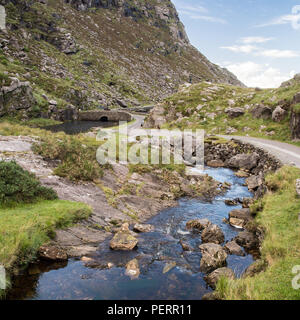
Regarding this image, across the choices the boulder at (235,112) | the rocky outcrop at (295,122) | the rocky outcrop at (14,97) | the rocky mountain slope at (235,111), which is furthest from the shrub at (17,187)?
the rocky outcrop at (14,97)

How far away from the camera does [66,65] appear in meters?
133

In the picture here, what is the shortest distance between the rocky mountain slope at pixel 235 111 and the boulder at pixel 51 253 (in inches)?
1463

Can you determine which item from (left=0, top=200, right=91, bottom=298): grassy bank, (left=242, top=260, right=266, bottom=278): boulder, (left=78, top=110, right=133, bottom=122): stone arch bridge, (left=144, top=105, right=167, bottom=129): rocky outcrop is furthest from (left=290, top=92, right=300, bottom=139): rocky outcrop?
(left=78, top=110, right=133, bottom=122): stone arch bridge

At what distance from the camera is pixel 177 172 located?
3066 centimetres

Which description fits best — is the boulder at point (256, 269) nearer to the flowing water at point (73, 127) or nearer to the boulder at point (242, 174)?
the boulder at point (242, 174)

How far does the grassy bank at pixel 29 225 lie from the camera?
11336 millimetres

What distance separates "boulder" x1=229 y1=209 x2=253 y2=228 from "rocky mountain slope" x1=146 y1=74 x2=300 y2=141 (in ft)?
79.7

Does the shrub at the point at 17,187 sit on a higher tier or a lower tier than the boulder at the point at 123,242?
higher

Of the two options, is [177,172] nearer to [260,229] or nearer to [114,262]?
[260,229]

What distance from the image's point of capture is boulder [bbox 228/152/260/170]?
35541 millimetres

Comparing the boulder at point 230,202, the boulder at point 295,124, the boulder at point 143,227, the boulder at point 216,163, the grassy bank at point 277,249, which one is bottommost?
the boulder at point 143,227

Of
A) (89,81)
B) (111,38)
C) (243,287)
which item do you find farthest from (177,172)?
(111,38)

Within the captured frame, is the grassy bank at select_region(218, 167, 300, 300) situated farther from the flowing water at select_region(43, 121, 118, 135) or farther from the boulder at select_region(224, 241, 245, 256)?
the flowing water at select_region(43, 121, 118, 135)

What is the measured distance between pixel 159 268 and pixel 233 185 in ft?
64.8
